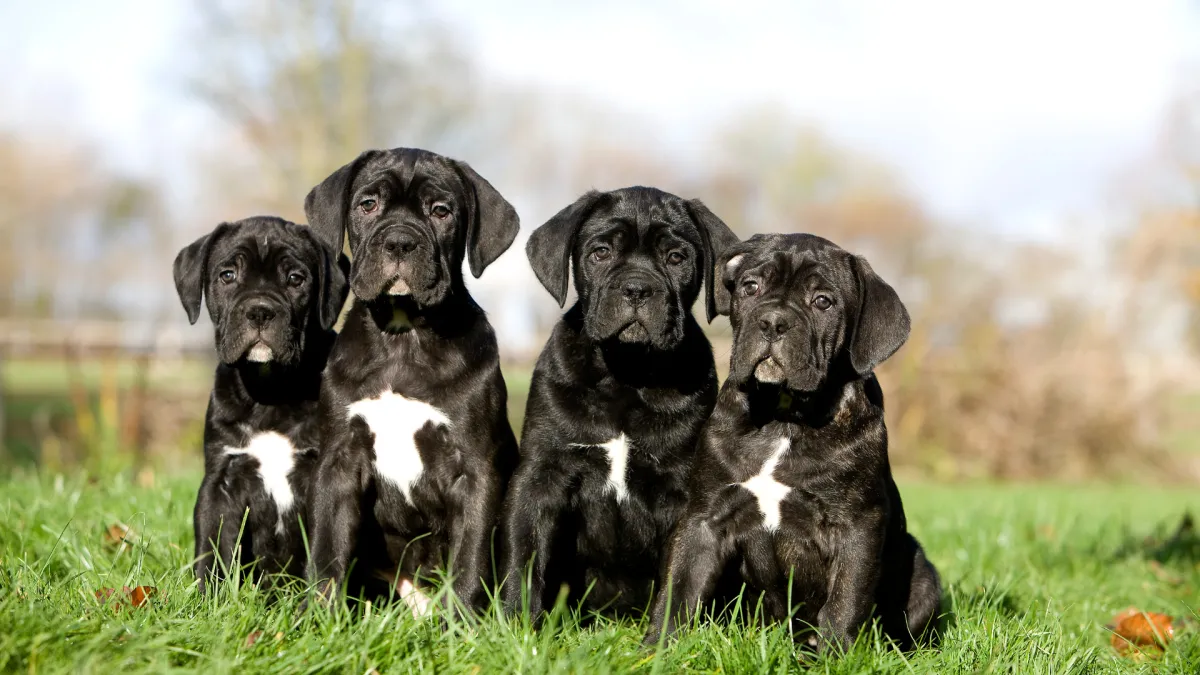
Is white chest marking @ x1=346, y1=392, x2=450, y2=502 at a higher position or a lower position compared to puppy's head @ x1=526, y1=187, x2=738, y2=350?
lower

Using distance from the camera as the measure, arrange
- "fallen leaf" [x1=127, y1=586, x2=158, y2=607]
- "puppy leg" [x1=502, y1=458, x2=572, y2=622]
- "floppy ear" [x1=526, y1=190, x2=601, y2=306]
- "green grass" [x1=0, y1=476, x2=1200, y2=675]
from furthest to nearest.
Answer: "floppy ear" [x1=526, y1=190, x2=601, y2=306]
"puppy leg" [x1=502, y1=458, x2=572, y2=622]
"fallen leaf" [x1=127, y1=586, x2=158, y2=607]
"green grass" [x1=0, y1=476, x2=1200, y2=675]

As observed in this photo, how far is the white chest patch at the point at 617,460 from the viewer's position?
441 cm

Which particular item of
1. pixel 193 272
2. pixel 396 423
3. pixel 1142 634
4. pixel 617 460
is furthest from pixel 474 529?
pixel 1142 634

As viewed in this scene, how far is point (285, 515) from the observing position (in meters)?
4.69

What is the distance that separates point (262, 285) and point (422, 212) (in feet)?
2.67

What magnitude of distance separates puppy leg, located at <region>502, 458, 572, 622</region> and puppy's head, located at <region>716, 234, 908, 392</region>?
0.93 meters

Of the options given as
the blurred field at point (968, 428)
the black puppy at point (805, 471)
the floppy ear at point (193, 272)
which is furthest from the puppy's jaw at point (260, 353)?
the blurred field at point (968, 428)

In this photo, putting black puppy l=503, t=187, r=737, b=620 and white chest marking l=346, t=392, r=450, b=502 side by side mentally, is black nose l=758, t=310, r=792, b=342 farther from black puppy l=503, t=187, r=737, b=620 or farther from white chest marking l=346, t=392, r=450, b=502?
white chest marking l=346, t=392, r=450, b=502

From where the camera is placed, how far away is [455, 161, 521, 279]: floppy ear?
4.66 metres

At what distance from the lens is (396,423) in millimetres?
4395

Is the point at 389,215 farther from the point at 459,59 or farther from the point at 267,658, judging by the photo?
the point at 459,59

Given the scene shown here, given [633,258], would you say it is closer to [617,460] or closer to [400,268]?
[617,460]

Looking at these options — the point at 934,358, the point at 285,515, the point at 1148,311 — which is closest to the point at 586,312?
the point at 285,515

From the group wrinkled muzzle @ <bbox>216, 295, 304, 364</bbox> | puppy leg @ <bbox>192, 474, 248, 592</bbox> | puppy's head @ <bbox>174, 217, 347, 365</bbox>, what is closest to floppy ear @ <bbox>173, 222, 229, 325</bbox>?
puppy's head @ <bbox>174, 217, 347, 365</bbox>
